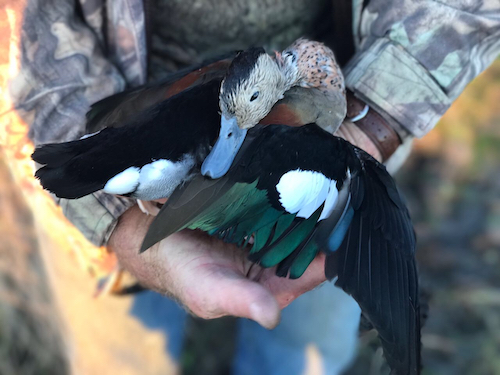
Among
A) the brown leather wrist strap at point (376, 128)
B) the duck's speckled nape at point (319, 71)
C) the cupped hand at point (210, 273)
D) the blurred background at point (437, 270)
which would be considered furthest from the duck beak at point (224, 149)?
the blurred background at point (437, 270)

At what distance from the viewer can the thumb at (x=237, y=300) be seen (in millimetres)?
971

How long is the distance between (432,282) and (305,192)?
6.43 ft

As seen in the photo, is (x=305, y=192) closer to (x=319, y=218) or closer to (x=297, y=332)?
(x=319, y=218)

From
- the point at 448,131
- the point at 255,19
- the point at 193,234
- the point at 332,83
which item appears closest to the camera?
the point at 193,234

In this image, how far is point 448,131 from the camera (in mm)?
2887

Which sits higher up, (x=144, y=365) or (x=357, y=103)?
(x=357, y=103)

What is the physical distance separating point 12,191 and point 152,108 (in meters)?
1.56

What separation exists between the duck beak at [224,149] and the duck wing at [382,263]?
0.78 ft

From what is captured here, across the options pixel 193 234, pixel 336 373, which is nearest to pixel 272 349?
pixel 336 373

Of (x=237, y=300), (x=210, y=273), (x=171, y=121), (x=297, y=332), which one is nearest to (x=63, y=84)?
(x=171, y=121)

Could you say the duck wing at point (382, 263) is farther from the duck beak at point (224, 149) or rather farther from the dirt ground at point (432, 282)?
the dirt ground at point (432, 282)

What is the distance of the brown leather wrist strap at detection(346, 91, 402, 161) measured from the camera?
144 centimetres

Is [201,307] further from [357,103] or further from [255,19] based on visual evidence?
[255,19]

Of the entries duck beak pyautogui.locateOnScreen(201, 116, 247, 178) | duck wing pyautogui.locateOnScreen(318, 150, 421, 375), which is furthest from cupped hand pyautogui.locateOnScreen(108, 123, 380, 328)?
duck beak pyautogui.locateOnScreen(201, 116, 247, 178)
